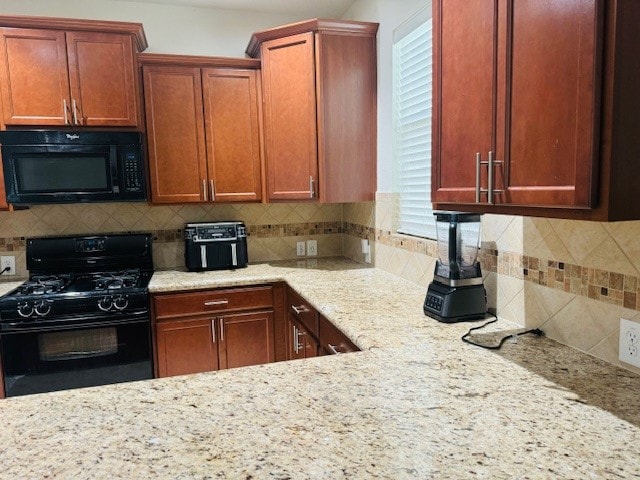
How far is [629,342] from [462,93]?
0.84 m

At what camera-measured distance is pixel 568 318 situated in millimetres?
1467

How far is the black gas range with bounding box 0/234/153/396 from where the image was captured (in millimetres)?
2381

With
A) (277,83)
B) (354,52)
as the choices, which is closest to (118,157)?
(277,83)

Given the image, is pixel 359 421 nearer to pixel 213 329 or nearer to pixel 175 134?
pixel 213 329

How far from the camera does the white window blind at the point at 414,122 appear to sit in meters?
2.33

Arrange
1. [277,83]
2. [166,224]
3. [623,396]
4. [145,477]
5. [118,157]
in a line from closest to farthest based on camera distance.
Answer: [145,477]
[623,396]
[118,157]
[277,83]
[166,224]

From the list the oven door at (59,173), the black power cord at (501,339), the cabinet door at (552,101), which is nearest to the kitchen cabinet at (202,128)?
the oven door at (59,173)

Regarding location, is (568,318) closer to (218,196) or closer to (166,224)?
(218,196)

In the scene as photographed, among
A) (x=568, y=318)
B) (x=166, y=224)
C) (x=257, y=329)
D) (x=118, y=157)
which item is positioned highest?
(x=118, y=157)

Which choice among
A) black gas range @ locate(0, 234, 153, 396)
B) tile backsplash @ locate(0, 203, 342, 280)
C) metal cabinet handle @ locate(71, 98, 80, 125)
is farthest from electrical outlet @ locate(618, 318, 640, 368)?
metal cabinet handle @ locate(71, 98, 80, 125)

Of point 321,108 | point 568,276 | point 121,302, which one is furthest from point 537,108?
point 121,302

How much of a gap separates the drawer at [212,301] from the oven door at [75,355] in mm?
137

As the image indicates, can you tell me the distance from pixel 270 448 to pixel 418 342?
0.76 m

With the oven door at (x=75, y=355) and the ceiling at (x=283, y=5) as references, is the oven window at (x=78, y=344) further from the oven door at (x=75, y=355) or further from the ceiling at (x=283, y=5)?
the ceiling at (x=283, y=5)
